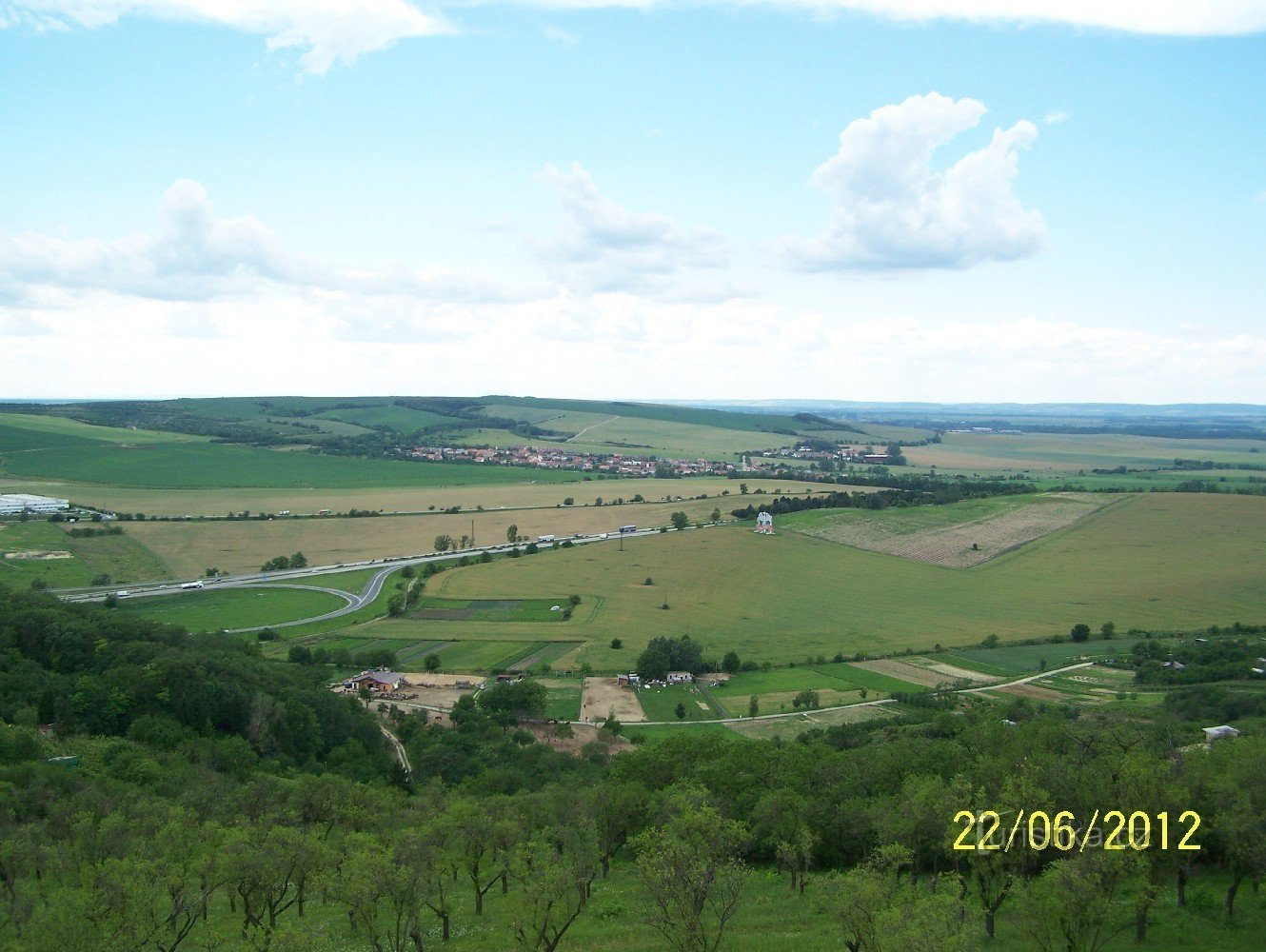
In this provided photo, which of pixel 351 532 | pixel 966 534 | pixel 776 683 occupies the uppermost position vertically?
pixel 966 534

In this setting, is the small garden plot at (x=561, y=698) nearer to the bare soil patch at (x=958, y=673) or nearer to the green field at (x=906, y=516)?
the bare soil patch at (x=958, y=673)

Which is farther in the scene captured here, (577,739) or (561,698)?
(561,698)

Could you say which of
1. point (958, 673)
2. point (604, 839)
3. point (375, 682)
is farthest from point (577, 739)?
point (958, 673)

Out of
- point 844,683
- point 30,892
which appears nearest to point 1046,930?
point 30,892

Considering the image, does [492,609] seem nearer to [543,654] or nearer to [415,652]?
[415,652]

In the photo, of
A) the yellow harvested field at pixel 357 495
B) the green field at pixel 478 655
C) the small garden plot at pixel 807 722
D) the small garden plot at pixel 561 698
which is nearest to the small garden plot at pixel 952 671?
the small garden plot at pixel 807 722

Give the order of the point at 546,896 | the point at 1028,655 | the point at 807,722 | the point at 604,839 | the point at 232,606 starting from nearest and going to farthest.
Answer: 1. the point at 546,896
2. the point at 604,839
3. the point at 807,722
4. the point at 1028,655
5. the point at 232,606

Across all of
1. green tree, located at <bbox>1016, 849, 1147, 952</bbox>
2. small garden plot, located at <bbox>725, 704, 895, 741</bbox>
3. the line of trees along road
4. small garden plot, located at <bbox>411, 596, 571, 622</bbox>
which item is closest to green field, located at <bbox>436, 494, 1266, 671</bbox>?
small garden plot, located at <bbox>411, 596, 571, 622</bbox>
